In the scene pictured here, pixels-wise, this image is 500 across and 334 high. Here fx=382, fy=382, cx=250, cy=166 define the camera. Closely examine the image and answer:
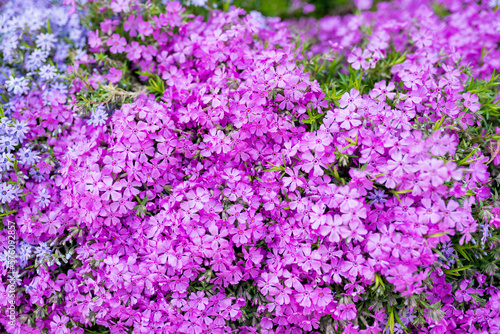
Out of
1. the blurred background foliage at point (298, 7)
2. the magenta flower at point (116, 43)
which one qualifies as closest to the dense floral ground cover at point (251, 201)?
the magenta flower at point (116, 43)

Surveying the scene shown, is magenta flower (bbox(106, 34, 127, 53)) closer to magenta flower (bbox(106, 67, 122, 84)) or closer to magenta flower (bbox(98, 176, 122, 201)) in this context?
magenta flower (bbox(106, 67, 122, 84))

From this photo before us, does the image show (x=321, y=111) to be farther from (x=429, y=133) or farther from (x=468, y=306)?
(x=468, y=306)

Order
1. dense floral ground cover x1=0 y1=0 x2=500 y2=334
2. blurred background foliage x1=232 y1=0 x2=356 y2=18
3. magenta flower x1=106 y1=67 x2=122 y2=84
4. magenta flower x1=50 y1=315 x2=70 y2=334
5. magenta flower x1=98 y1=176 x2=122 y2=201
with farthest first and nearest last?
1. blurred background foliage x1=232 y1=0 x2=356 y2=18
2. magenta flower x1=106 y1=67 x2=122 y2=84
3. magenta flower x1=50 y1=315 x2=70 y2=334
4. magenta flower x1=98 y1=176 x2=122 y2=201
5. dense floral ground cover x1=0 y1=0 x2=500 y2=334

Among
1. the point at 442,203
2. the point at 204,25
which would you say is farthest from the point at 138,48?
the point at 442,203

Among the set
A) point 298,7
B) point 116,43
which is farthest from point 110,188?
point 298,7

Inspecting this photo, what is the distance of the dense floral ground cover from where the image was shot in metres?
2.08

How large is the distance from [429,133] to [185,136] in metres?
1.47

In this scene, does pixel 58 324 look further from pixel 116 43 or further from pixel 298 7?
pixel 298 7

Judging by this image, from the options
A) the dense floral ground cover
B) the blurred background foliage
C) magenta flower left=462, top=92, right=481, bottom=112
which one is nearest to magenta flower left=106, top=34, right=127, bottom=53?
the dense floral ground cover

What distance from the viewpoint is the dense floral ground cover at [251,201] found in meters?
2.08

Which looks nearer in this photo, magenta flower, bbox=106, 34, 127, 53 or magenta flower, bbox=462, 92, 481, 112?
magenta flower, bbox=462, 92, 481, 112

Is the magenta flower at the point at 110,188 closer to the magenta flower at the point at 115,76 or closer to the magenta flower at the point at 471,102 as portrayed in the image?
the magenta flower at the point at 115,76

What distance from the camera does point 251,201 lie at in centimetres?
224

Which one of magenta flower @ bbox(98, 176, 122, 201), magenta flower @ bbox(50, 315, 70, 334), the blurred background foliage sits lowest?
magenta flower @ bbox(50, 315, 70, 334)
